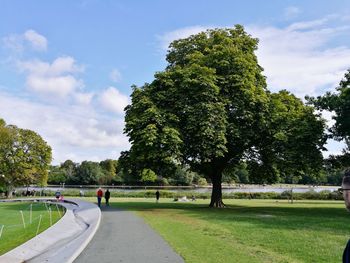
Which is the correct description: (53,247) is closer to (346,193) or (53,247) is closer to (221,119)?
(346,193)

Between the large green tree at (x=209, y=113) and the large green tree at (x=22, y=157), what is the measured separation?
103 feet

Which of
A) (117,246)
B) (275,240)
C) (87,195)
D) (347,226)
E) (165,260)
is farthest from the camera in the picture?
(87,195)

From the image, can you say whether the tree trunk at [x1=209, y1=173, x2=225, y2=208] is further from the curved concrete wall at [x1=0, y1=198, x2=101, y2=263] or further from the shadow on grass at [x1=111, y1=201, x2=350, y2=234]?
the curved concrete wall at [x1=0, y1=198, x2=101, y2=263]

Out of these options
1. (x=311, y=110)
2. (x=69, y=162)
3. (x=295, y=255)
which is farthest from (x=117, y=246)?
(x=69, y=162)

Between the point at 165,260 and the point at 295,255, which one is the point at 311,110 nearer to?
the point at 295,255

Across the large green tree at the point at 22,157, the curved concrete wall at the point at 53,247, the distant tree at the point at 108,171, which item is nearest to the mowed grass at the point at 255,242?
the curved concrete wall at the point at 53,247

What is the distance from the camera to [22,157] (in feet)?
205

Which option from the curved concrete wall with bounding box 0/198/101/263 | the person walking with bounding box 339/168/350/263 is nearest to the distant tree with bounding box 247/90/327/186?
the curved concrete wall with bounding box 0/198/101/263

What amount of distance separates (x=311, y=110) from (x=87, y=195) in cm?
4137

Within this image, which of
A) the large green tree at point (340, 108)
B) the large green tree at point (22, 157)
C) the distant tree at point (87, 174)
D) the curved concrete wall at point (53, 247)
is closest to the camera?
the curved concrete wall at point (53, 247)

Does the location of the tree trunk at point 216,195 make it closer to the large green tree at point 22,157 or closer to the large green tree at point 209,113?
the large green tree at point 209,113

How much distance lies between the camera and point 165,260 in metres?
11.2

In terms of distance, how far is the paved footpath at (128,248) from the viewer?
37.2ft

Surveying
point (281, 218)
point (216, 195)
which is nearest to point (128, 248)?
point (281, 218)
